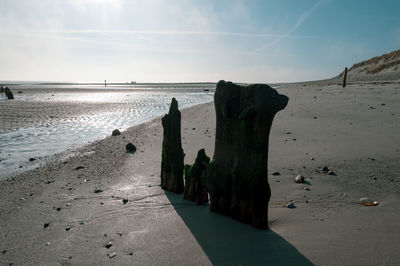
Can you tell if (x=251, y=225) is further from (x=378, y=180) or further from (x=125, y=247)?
(x=378, y=180)

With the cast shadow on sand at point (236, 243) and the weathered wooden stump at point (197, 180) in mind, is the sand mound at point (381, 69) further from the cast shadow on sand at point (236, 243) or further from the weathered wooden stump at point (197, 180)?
the cast shadow on sand at point (236, 243)

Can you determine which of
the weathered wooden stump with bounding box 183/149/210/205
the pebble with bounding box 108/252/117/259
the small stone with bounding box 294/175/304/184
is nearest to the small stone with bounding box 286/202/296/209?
Answer: the small stone with bounding box 294/175/304/184

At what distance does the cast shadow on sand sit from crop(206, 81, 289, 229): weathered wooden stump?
0.51 ft

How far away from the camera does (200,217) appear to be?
11.0 feet

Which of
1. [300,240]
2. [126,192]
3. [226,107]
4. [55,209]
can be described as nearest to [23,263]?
[55,209]

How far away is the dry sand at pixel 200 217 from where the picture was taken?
103 inches

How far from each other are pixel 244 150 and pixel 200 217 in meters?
1.11

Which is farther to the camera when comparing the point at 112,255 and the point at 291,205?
the point at 291,205

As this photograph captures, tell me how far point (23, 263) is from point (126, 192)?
187cm

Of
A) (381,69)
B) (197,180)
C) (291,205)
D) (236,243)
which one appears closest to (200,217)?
(197,180)

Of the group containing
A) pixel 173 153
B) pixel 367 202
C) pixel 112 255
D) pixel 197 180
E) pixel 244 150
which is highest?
pixel 244 150

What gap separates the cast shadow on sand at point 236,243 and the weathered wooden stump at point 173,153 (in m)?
0.89

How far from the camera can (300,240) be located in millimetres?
2730

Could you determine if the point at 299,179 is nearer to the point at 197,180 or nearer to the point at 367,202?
the point at 367,202
